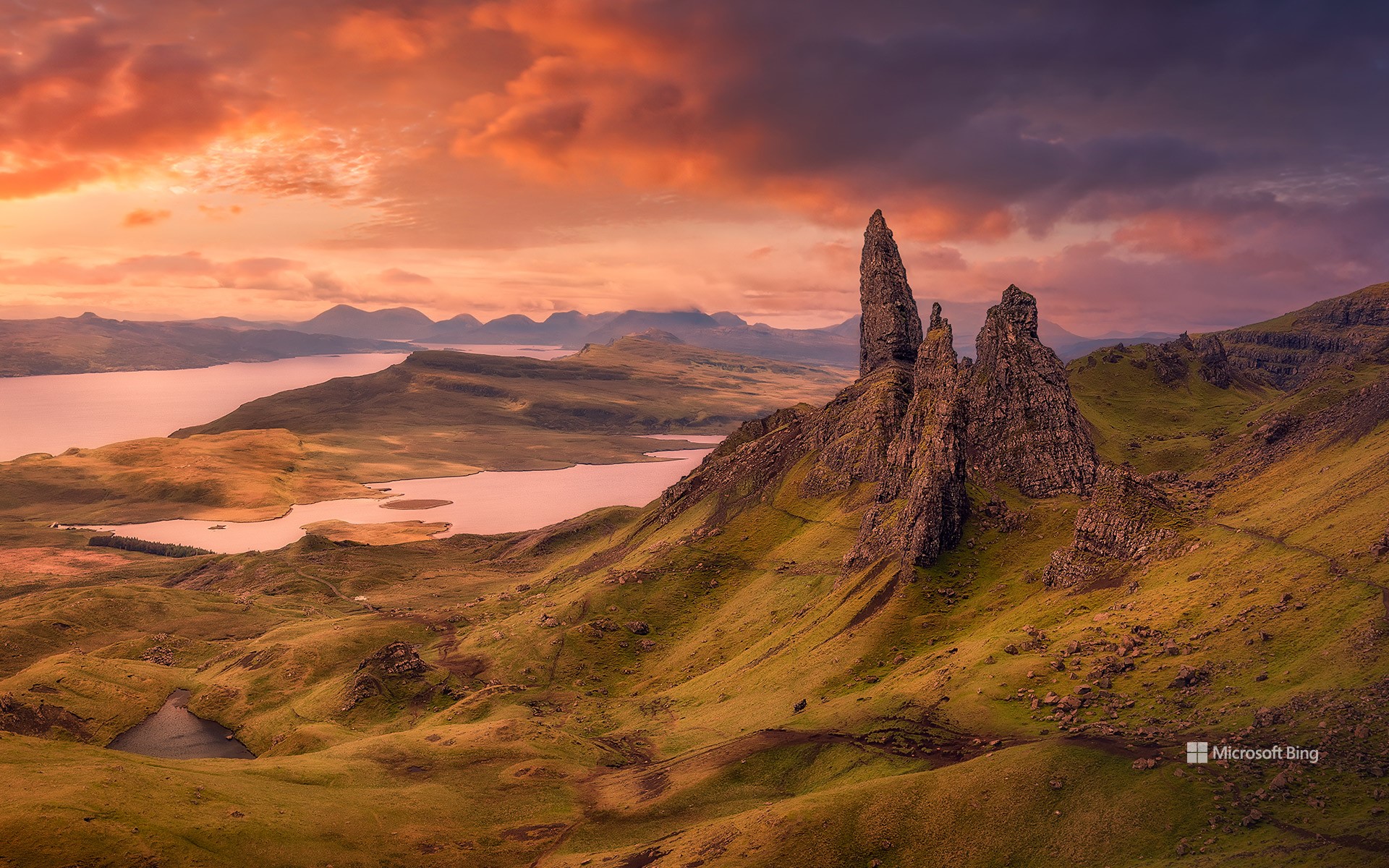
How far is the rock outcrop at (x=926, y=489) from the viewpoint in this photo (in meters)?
142

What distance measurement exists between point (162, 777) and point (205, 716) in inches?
3439

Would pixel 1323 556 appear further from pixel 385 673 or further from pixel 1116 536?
pixel 385 673

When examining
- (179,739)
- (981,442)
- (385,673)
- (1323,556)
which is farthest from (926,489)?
(179,739)

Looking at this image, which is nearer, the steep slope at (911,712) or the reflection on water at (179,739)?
the steep slope at (911,712)

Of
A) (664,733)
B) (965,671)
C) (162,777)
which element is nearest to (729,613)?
(664,733)

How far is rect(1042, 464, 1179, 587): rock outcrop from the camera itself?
113250 mm

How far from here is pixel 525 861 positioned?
91062mm

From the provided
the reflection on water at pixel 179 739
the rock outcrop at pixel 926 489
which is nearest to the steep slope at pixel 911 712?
the rock outcrop at pixel 926 489

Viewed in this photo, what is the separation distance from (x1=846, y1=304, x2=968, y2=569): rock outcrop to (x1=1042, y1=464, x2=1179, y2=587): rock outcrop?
22.8 metres

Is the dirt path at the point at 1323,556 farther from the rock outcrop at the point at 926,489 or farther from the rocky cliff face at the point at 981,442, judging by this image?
the rocky cliff face at the point at 981,442

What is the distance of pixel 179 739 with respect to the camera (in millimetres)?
157125

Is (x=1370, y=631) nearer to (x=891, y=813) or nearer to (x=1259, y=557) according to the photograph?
(x=1259, y=557)

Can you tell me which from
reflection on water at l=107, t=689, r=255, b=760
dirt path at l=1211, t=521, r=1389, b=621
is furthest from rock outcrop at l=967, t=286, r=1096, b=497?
reflection on water at l=107, t=689, r=255, b=760

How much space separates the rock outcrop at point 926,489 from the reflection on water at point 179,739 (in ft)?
414
